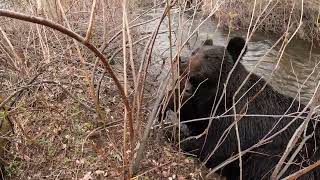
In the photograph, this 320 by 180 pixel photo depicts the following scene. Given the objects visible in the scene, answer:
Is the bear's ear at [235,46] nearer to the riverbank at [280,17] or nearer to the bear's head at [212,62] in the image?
the bear's head at [212,62]

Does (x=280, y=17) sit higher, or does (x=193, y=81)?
(x=193, y=81)

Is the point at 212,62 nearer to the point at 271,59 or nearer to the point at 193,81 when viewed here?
the point at 193,81

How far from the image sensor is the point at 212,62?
4559mm

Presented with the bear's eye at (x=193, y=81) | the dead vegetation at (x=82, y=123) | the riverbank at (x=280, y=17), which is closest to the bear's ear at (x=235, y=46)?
the bear's eye at (x=193, y=81)

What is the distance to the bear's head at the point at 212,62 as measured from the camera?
450 centimetres

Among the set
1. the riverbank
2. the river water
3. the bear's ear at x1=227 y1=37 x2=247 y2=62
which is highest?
the bear's ear at x1=227 y1=37 x2=247 y2=62

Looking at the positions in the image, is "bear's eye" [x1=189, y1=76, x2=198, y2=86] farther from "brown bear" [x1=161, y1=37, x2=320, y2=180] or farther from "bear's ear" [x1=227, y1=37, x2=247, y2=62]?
"bear's ear" [x1=227, y1=37, x2=247, y2=62]

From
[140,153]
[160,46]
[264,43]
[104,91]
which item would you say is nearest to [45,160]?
[140,153]

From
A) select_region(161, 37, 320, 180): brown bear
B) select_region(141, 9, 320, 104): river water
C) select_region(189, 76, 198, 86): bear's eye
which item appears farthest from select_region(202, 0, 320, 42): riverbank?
select_region(189, 76, 198, 86): bear's eye

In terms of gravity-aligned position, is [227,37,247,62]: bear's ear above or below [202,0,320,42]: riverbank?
above

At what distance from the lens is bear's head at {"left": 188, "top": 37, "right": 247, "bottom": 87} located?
450 cm

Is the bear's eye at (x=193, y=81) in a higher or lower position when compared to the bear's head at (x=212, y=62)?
lower

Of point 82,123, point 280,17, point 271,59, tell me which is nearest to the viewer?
point 82,123

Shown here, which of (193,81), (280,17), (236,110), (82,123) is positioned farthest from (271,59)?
(82,123)
